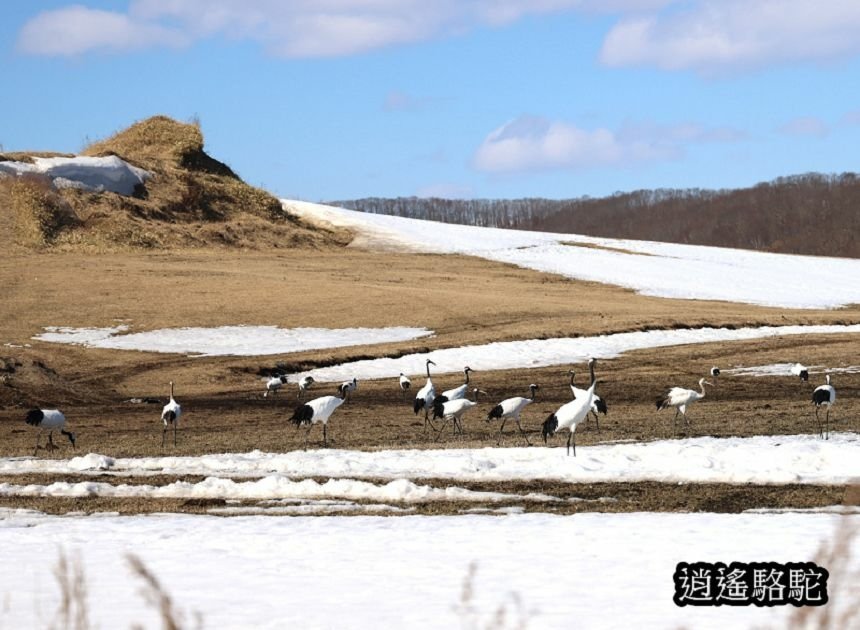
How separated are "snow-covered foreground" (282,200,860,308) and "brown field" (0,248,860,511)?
5.19 metres

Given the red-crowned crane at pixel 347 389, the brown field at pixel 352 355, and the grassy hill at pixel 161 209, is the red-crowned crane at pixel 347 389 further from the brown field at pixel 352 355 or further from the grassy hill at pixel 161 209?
the grassy hill at pixel 161 209

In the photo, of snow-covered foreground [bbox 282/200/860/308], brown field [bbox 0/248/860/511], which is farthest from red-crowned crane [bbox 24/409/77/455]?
snow-covered foreground [bbox 282/200/860/308]

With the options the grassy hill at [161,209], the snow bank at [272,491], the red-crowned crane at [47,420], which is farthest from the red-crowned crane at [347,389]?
the grassy hill at [161,209]

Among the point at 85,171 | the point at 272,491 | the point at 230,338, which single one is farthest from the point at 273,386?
the point at 85,171

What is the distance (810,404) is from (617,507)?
17.7 metres

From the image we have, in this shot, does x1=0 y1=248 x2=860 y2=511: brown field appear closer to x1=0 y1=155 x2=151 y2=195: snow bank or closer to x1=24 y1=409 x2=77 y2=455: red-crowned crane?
x1=24 y1=409 x2=77 y2=455: red-crowned crane

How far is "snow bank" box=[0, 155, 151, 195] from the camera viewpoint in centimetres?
9538

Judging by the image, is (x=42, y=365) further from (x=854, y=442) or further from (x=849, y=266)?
(x=849, y=266)

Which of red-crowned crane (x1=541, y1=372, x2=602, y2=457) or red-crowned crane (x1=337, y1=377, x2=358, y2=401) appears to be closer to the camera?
red-crowned crane (x1=541, y1=372, x2=602, y2=457)

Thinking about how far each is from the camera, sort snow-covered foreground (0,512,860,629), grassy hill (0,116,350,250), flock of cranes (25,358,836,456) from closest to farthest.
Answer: snow-covered foreground (0,512,860,629), flock of cranes (25,358,836,456), grassy hill (0,116,350,250)

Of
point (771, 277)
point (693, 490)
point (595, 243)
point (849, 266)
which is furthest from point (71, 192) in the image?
point (693, 490)

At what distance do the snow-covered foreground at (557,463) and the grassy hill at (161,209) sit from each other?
63.5 meters

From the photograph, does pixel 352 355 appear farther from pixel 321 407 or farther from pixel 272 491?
pixel 272 491

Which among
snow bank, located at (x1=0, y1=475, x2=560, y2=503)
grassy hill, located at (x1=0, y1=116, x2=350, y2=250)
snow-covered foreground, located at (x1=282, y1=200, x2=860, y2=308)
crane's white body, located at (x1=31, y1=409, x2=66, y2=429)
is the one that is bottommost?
snow bank, located at (x1=0, y1=475, x2=560, y2=503)
